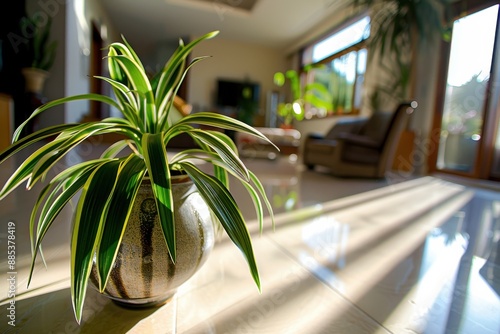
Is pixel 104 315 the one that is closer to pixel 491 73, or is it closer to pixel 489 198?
pixel 489 198

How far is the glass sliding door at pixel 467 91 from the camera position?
3350 millimetres

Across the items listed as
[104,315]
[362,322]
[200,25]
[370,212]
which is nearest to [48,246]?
[104,315]

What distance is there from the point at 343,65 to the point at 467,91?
2917 mm

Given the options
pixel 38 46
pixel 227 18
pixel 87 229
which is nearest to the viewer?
pixel 87 229

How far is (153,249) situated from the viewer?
0.53 m

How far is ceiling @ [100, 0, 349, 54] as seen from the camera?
18.9ft

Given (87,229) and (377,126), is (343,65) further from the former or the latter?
(87,229)

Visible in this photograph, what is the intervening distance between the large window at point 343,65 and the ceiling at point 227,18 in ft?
1.57

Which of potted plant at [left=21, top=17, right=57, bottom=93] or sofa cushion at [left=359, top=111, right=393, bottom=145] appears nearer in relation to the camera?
sofa cushion at [left=359, top=111, right=393, bottom=145]

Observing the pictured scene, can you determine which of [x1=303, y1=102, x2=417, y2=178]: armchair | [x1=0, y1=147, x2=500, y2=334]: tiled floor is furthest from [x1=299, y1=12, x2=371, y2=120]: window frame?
[x1=0, y1=147, x2=500, y2=334]: tiled floor

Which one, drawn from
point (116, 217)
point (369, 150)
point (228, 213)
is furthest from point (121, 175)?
point (369, 150)

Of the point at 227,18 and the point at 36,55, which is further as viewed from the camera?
the point at 227,18

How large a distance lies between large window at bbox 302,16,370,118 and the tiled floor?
4.68 meters

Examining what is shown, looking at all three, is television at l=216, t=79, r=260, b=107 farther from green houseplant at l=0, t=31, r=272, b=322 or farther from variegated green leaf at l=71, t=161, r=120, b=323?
variegated green leaf at l=71, t=161, r=120, b=323
